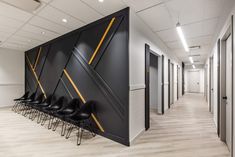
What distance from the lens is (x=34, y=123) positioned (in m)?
4.44

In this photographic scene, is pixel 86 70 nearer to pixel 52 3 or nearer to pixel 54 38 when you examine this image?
pixel 52 3

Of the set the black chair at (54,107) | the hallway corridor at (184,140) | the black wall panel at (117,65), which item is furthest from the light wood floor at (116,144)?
the black wall panel at (117,65)

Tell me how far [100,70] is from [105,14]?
1.38 metres

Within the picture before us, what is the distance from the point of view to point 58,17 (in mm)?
3395

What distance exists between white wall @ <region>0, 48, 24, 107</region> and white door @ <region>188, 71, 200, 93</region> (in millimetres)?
15857

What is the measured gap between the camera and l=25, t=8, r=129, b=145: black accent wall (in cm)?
302

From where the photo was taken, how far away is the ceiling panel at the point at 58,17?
3053 mm

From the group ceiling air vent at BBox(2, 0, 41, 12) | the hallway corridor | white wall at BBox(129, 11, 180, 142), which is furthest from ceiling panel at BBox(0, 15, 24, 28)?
the hallway corridor

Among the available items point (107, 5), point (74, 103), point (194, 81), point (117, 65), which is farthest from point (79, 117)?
point (194, 81)

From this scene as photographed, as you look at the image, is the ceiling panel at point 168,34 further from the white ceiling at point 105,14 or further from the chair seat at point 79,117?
the chair seat at point 79,117

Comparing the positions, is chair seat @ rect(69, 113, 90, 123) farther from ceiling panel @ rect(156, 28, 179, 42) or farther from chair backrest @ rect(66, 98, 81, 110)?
ceiling panel @ rect(156, 28, 179, 42)

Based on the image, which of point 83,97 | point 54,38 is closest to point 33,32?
point 54,38

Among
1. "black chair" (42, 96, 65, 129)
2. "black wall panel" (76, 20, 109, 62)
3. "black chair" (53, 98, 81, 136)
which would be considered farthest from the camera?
"black chair" (42, 96, 65, 129)

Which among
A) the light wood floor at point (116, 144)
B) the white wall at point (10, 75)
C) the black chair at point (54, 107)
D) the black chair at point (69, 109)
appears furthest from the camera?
the white wall at point (10, 75)
